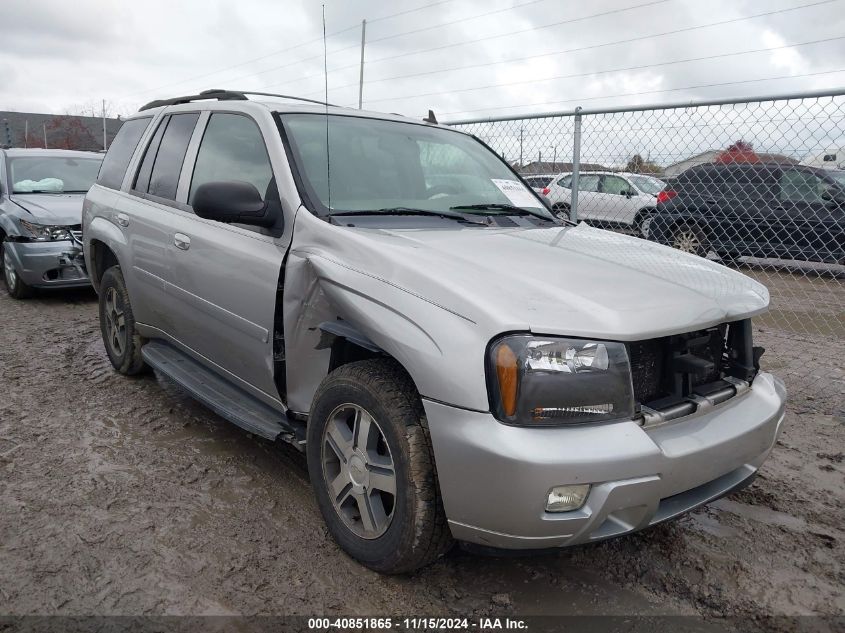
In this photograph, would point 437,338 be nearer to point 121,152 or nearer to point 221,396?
point 221,396

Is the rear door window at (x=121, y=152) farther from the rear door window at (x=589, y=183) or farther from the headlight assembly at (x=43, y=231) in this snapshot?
the rear door window at (x=589, y=183)

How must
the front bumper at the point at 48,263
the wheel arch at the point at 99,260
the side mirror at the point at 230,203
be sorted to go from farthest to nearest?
1. the front bumper at the point at 48,263
2. the wheel arch at the point at 99,260
3. the side mirror at the point at 230,203

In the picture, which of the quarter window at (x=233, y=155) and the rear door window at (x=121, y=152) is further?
the rear door window at (x=121, y=152)

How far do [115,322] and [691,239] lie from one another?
6.16 metres

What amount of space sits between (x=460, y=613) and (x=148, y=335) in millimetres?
2848

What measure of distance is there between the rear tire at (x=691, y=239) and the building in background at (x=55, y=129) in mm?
53677

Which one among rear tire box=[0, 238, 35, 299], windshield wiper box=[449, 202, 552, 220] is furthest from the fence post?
rear tire box=[0, 238, 35, 299]

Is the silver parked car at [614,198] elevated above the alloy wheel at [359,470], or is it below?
above

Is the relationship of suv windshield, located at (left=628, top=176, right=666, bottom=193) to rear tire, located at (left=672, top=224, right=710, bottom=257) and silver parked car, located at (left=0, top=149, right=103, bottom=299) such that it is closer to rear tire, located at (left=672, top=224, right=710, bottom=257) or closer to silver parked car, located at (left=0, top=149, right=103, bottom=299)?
rear tire, located at (left=672, top=224, right=710, bottom=257)

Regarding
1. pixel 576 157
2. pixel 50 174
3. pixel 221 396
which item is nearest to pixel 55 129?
pixel 50 174

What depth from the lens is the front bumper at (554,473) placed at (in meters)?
1.99

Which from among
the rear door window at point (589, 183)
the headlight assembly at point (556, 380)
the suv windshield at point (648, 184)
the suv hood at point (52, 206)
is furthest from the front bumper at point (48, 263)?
the headlight assembly at point (556, 380)

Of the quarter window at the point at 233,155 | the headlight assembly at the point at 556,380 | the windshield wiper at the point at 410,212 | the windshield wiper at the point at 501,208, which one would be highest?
the quarter window at the point at 233,155

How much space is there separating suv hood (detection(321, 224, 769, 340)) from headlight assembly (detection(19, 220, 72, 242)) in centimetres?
557
